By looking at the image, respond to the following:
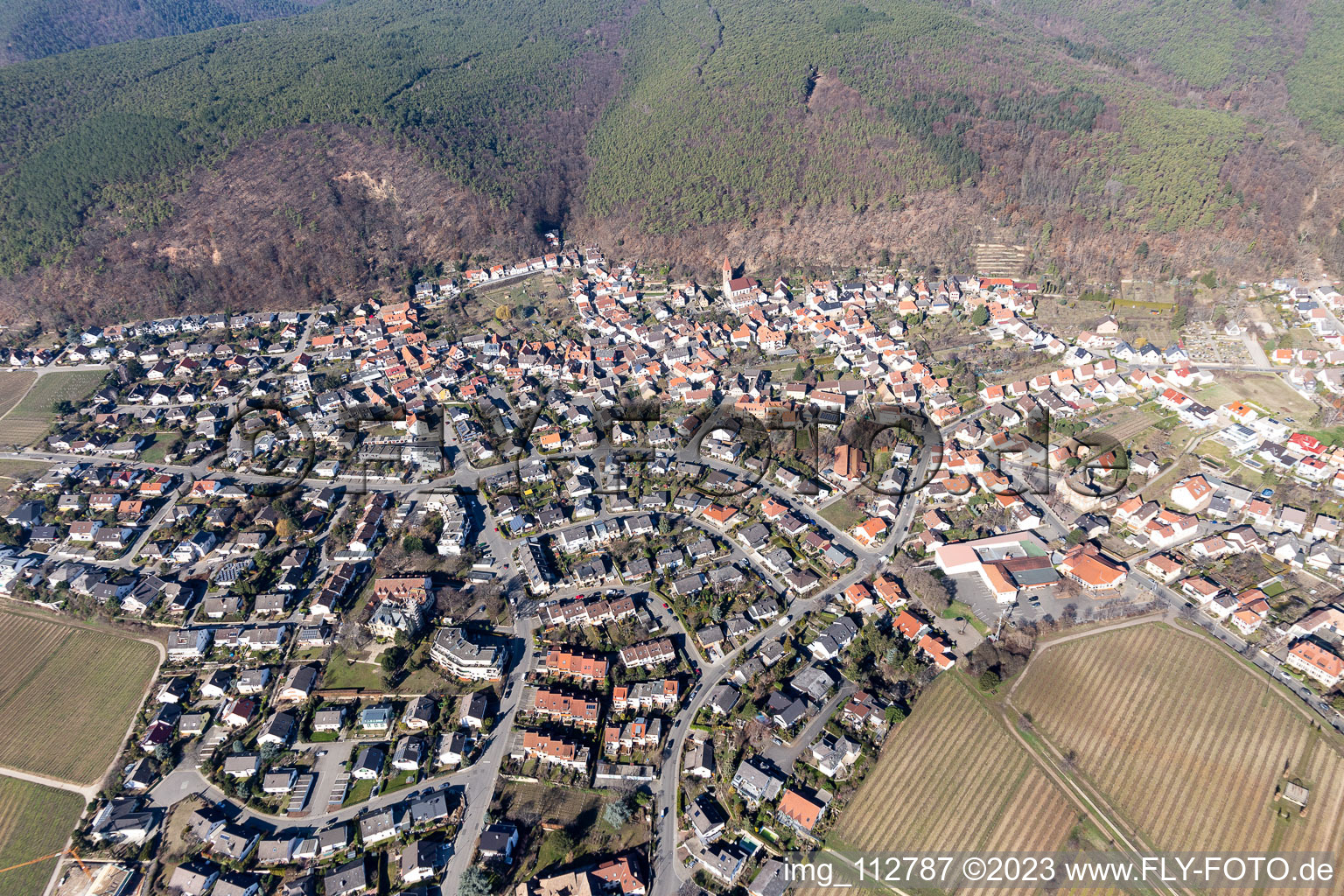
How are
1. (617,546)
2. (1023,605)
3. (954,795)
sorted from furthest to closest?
(617,546), (1023,605), (954,795)

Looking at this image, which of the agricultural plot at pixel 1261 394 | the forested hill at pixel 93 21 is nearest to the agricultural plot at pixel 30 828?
the agricultural plot at pixel 1261 394

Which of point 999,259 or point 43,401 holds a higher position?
point 999,259

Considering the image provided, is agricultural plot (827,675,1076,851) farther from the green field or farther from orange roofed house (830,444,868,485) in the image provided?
orange roofed house (830,444,868,485)

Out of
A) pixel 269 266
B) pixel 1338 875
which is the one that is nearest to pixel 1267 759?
pixel 1338 875

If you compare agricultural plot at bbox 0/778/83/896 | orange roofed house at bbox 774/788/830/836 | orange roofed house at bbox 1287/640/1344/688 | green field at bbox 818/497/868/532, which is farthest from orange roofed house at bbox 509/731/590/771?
orange roofed house at bbox 1287/640/1344/688

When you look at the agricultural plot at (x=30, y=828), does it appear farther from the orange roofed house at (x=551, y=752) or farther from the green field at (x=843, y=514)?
the green field at (x=843, y=514)

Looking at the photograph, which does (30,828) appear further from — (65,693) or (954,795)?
(954,795)

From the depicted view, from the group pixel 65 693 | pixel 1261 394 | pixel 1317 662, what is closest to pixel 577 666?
pixel 65 693
